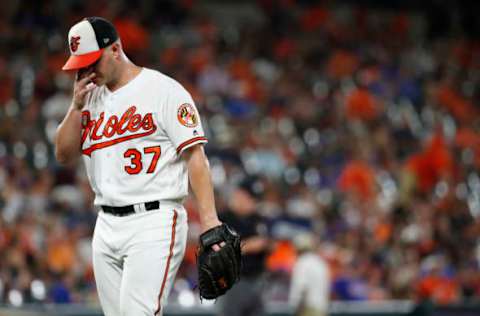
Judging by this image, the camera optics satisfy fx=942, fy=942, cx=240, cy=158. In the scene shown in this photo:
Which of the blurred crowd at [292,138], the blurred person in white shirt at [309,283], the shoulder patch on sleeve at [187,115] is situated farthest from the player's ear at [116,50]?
the blurred person in white shirt at [309,283]

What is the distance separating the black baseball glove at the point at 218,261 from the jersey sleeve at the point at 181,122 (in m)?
0.36

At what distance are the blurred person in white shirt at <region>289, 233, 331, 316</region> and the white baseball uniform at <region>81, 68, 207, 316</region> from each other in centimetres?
404

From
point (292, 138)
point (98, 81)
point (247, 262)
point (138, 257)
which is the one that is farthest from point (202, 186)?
point (292, 138)

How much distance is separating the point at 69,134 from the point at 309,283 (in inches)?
165

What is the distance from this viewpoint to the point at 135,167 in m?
3.81

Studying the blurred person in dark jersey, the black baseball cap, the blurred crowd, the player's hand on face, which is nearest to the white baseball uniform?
the player's hand on face

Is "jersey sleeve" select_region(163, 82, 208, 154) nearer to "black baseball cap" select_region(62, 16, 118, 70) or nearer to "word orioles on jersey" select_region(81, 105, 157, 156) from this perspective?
"word orioles on jersey" select_region(81, 105, 157, 156)

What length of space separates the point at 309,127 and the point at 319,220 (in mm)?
1668

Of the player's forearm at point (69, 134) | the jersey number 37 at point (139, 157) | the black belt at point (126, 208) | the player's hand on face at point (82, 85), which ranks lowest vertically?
the black belt at point (126, 208)

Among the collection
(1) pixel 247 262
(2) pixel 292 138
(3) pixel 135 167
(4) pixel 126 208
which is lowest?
(2) pixel 292 138

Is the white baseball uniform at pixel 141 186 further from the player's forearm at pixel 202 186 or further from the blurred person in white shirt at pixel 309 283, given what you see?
the blurred person in white shirt at pixel 309 283

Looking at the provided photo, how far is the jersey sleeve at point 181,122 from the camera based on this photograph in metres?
3.74

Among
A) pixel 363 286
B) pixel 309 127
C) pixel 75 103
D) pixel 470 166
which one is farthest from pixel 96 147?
pixel 470 166

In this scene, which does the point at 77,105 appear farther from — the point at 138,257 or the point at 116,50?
the point at 138,257
